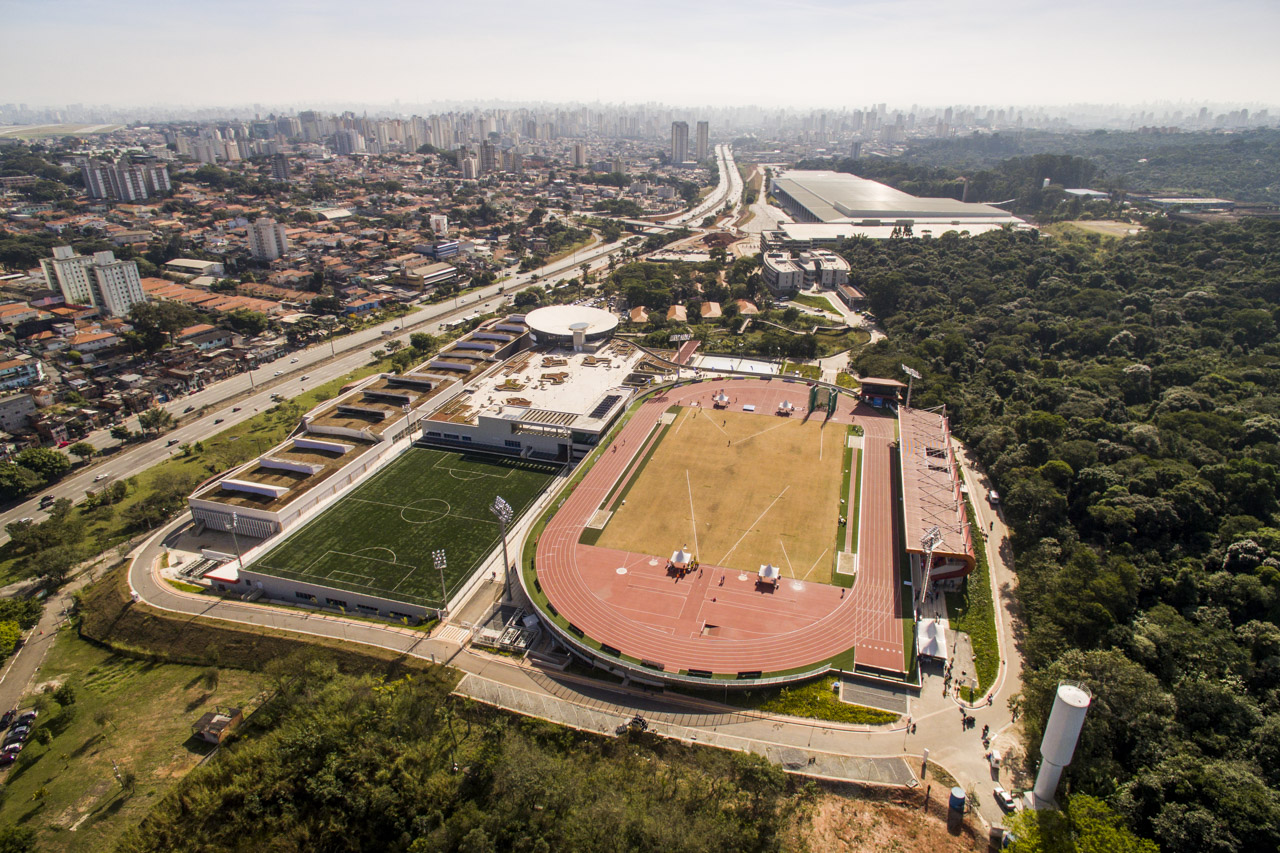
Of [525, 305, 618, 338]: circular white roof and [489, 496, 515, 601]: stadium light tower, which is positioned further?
[525, 305, 618, 338]: circular white roof

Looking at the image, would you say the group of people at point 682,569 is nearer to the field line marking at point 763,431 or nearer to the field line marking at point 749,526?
the field line marking at point 749,526

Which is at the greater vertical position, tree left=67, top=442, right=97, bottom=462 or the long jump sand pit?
the long jump sand pit

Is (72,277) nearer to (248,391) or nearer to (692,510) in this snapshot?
(248,391)

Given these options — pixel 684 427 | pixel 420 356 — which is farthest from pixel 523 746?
pixel 420 356

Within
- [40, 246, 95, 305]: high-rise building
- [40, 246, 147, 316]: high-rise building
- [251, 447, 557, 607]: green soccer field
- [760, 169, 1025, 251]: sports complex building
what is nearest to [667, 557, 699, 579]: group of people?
[251, 447, 557, 607]: green soccer field

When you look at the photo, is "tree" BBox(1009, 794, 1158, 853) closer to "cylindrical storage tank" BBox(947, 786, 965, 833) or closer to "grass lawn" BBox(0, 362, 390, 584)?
"cylindrical storage tank" BBox(947, 786, 965, 833)

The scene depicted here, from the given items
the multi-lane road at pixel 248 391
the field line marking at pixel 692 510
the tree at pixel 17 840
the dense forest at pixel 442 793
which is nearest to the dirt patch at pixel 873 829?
the dense forest at pixel 442 793

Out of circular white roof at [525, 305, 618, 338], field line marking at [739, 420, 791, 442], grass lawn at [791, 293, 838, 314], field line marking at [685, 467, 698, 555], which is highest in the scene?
circular white roof at [525, 305, 618, 338]

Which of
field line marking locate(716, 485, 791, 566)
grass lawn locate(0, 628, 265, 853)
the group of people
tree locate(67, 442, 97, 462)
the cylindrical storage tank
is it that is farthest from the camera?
tree locate(67, 442, 97, 462)
